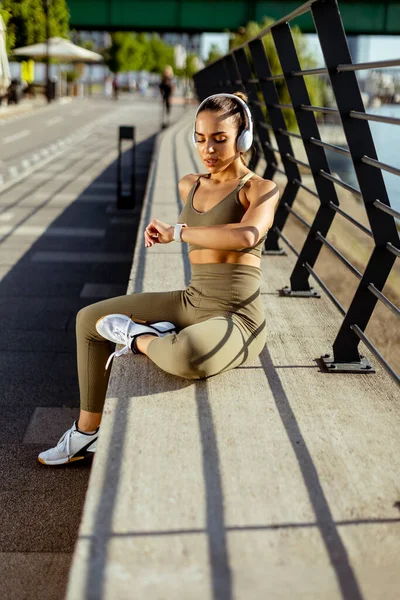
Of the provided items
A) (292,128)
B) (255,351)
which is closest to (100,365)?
(255,351)

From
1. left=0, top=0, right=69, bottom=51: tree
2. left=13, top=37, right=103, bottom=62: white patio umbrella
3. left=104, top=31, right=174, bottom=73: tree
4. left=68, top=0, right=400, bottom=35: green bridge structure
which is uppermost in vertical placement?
left=68, top=0, right=400, bottom=35: green bridge structure

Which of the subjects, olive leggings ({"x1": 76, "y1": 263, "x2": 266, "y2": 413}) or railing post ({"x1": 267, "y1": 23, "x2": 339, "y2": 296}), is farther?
railing post ({"x1": 267, "y1": 23, "x2": 339, "y2": 296})

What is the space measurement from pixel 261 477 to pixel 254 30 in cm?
2658

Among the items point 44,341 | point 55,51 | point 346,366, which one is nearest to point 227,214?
point 346,366

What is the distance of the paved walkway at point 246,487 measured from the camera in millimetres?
2213

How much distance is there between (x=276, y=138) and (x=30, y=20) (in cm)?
4243

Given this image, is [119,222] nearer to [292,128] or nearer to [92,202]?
[92,202]

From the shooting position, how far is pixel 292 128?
24141 mm

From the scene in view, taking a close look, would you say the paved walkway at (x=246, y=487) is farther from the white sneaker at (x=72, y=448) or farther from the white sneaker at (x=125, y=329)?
the white sneaker at (x=72, y=448)

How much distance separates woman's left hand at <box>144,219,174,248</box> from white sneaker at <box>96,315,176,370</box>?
354 millimetres

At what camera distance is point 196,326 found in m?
3.49

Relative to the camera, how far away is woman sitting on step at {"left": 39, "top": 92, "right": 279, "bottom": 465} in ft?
11.6

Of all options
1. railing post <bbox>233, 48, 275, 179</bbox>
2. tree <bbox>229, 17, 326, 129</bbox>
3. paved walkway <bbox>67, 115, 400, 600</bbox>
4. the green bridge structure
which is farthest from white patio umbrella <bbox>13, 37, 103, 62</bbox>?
paved walkway <bbox>67, 115, 400, 600</bbox>

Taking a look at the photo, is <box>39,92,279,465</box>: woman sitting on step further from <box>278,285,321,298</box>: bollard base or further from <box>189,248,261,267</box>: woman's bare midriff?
<box>278,285,321,298</box>: bollard base
